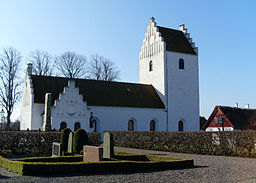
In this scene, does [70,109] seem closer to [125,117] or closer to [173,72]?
[125,117]

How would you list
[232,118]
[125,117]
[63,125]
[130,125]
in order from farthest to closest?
[232,118], [130,125], [125,117], [63,125]

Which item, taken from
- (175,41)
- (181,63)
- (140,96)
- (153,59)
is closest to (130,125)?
(140,96)

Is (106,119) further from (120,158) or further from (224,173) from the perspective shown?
(224,173)

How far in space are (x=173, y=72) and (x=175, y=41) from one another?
4.24m

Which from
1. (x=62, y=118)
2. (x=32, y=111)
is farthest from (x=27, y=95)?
(x=62, y=118)

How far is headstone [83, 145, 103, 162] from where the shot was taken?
41.1ft

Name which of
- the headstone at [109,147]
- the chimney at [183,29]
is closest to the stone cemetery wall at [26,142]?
the headstone at [109,147]

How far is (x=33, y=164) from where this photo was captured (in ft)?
35.2

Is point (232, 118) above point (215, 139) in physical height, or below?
above

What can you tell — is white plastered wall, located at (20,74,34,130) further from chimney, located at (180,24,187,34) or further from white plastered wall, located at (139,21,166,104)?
chimney, located at (180,24,187,34)

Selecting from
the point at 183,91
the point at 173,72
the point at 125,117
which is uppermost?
the point at 173,72

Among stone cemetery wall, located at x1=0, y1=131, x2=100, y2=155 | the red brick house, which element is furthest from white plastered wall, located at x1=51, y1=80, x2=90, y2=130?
the red brick house

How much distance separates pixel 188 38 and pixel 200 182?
3303 cm

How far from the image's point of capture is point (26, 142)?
19.5 meters
